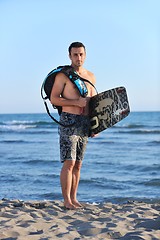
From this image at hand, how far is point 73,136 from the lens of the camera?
4.89 metres

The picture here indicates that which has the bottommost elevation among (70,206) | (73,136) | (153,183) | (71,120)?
(153,183)

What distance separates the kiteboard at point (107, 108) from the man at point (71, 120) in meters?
0.08

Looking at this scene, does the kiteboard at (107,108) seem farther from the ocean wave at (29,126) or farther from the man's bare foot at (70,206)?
the ocean wave at (29,126)

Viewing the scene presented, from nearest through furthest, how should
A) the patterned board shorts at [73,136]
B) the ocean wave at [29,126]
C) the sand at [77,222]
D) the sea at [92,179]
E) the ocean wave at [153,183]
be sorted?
the sand at [77,222], the patterned board shorts at [73,136], the sea at [92,179], the ocean wave at [153,183], the ocean wave at [29,126]

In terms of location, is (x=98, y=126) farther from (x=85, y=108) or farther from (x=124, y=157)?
(x=124, y=157)

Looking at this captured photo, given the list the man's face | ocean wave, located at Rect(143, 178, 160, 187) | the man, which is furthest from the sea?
the man's face

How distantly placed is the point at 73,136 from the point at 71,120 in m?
0.17

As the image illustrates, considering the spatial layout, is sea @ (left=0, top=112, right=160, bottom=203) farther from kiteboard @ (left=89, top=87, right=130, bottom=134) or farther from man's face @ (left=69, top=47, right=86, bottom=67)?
man's face @ (left=69, top=47, right=86, bottom=67)

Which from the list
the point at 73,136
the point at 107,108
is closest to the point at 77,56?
the point at 107,108

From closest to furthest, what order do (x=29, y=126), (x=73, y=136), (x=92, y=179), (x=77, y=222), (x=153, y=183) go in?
(x=77, y=222) < (x=73, y=136) < (x=153, y=183) < (x=92, y=179) < (x=29, y=126)

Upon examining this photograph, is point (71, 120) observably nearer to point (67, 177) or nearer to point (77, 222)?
point (67, 177)

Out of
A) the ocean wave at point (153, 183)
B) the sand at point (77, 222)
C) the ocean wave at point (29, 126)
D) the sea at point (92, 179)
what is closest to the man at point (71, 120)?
the sand at point (77, 222)

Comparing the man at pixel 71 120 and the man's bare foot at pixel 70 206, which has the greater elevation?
the man at pixel 71 120

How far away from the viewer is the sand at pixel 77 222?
3.64m
